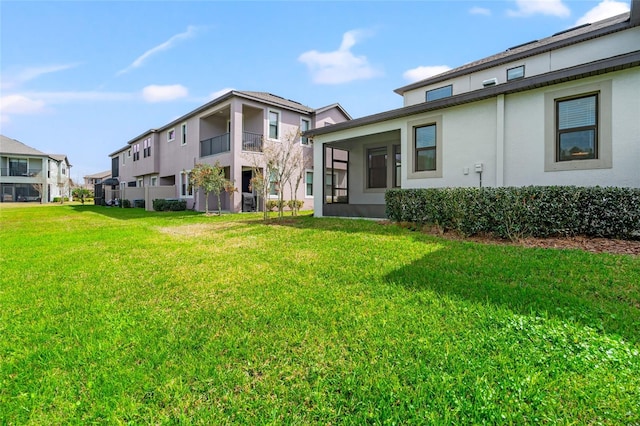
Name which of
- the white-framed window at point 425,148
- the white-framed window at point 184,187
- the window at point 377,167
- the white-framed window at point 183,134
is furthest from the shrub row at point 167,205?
the white-framed window at point 425,148

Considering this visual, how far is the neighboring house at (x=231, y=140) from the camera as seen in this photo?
16.7m

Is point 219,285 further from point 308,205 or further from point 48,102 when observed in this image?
point 48,102

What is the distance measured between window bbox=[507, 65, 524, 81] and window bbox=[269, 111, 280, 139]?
39.3 ft

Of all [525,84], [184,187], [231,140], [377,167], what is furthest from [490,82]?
[184,187]

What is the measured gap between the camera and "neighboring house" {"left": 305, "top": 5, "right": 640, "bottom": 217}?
6707 millimetres

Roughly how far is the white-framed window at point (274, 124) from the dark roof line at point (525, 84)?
306 inches

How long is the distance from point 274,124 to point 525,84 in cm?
1328

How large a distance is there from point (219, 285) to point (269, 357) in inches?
76.5

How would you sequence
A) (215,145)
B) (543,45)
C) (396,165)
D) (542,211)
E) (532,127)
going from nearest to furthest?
(542,211)
(532,127)
(543,45)
(396,165)
(215,145)

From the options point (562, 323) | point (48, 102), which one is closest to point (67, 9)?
point (48, 102)

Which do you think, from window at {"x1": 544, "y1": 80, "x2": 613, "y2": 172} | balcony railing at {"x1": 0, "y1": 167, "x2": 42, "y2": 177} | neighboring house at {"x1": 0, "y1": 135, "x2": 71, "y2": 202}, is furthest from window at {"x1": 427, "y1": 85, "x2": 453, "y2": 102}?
balcony railing at {"x1": 0, "y1": 167, "x2": 42, "y2": 177}

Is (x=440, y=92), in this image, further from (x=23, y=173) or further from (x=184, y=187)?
(x=23, y=173)

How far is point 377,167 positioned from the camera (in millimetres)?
14383

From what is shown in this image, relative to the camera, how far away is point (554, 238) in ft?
20.7
